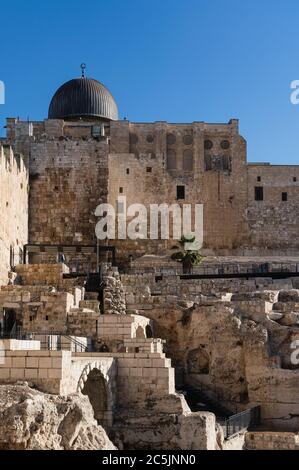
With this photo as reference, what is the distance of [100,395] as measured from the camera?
16.1 meters

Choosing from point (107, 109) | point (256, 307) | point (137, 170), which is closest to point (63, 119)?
point (107, 109)

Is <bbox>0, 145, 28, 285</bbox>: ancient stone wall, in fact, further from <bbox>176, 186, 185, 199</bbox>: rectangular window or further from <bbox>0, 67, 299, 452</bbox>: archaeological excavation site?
<bbox>176, 186, 185, 199</bbox>: rectangular window

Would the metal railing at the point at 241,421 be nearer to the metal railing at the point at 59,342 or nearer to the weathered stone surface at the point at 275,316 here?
the weathered stone surface at the point at 275,316

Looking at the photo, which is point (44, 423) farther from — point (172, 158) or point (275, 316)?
point (172, 158)

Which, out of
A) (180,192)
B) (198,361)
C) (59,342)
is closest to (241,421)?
(198,361)

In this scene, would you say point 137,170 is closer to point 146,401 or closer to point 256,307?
point 256,307

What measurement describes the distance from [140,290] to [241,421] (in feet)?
24.9

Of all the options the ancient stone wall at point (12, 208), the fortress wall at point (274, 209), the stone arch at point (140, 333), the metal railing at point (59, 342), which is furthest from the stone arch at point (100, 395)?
the fortress wall at point (274, 209)

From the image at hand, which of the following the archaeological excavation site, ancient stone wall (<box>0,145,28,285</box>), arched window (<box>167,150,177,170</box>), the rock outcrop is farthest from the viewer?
arched window (<box>167,150,177,170</box>)

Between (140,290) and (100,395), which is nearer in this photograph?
(100,395)

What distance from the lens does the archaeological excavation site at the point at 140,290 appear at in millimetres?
15086

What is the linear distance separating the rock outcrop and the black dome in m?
25.9

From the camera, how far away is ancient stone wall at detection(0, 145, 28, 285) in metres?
25.8

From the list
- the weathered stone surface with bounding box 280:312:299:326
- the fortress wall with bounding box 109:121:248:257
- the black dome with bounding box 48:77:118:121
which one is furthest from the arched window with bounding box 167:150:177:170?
the weathered stone surface with bounding box 280:312:299:326
